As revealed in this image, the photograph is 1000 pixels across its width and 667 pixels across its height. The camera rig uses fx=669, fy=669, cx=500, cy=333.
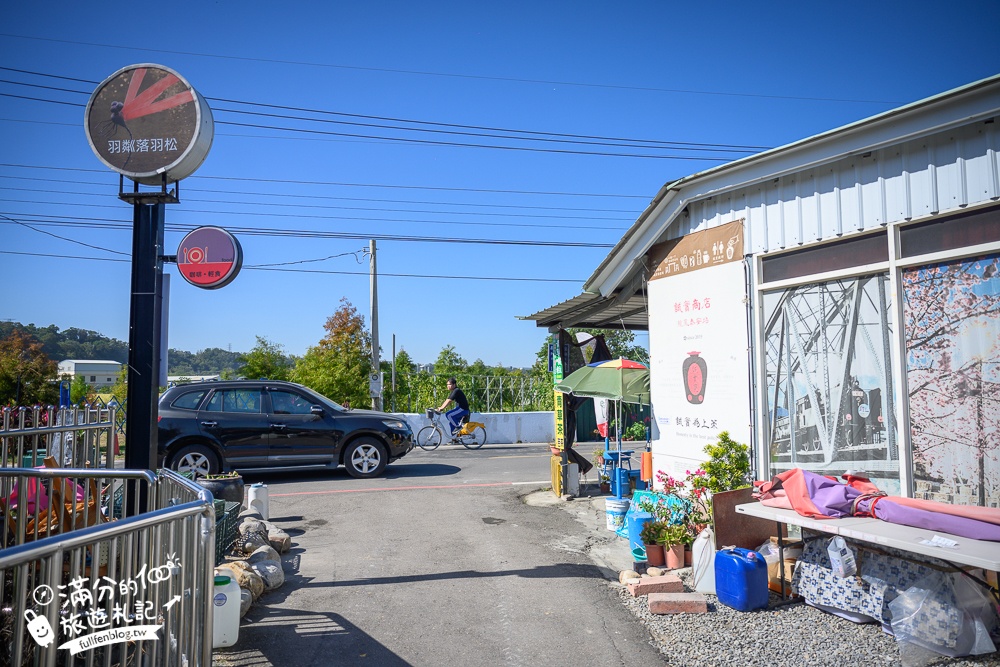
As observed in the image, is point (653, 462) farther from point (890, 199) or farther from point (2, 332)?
point (2, 332)

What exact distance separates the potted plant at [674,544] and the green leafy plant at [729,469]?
49 centimetres

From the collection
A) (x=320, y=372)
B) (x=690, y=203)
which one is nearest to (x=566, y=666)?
(x=690, y=203)

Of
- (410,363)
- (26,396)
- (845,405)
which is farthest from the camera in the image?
(410,363)

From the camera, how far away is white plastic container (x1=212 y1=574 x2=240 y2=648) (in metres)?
4.33

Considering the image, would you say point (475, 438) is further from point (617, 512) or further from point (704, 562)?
point (704, 562)

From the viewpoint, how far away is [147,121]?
583cm

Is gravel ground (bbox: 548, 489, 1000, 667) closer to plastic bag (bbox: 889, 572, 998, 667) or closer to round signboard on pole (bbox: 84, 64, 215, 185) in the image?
plastic bag (bbox: 889, 572, 998, 667)

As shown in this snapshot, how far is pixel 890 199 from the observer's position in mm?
5137

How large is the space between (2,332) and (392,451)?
98.5ft

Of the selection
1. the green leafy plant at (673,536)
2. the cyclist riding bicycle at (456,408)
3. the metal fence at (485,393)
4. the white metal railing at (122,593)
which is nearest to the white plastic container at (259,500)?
the white metal railing at (122,593)

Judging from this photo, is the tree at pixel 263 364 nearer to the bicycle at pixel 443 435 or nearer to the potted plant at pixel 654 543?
the bicycle at pixel 443 435

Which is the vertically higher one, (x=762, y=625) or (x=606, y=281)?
(x=606, y=281)

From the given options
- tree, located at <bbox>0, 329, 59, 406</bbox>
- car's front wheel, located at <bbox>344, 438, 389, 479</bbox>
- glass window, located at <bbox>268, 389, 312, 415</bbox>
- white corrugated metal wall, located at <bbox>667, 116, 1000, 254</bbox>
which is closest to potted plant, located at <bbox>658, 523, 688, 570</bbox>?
white corrugated metal wall, located at <bbox>667, 116, 1000, 254</bbox>

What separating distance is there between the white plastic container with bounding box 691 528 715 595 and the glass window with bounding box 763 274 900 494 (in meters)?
1.03
